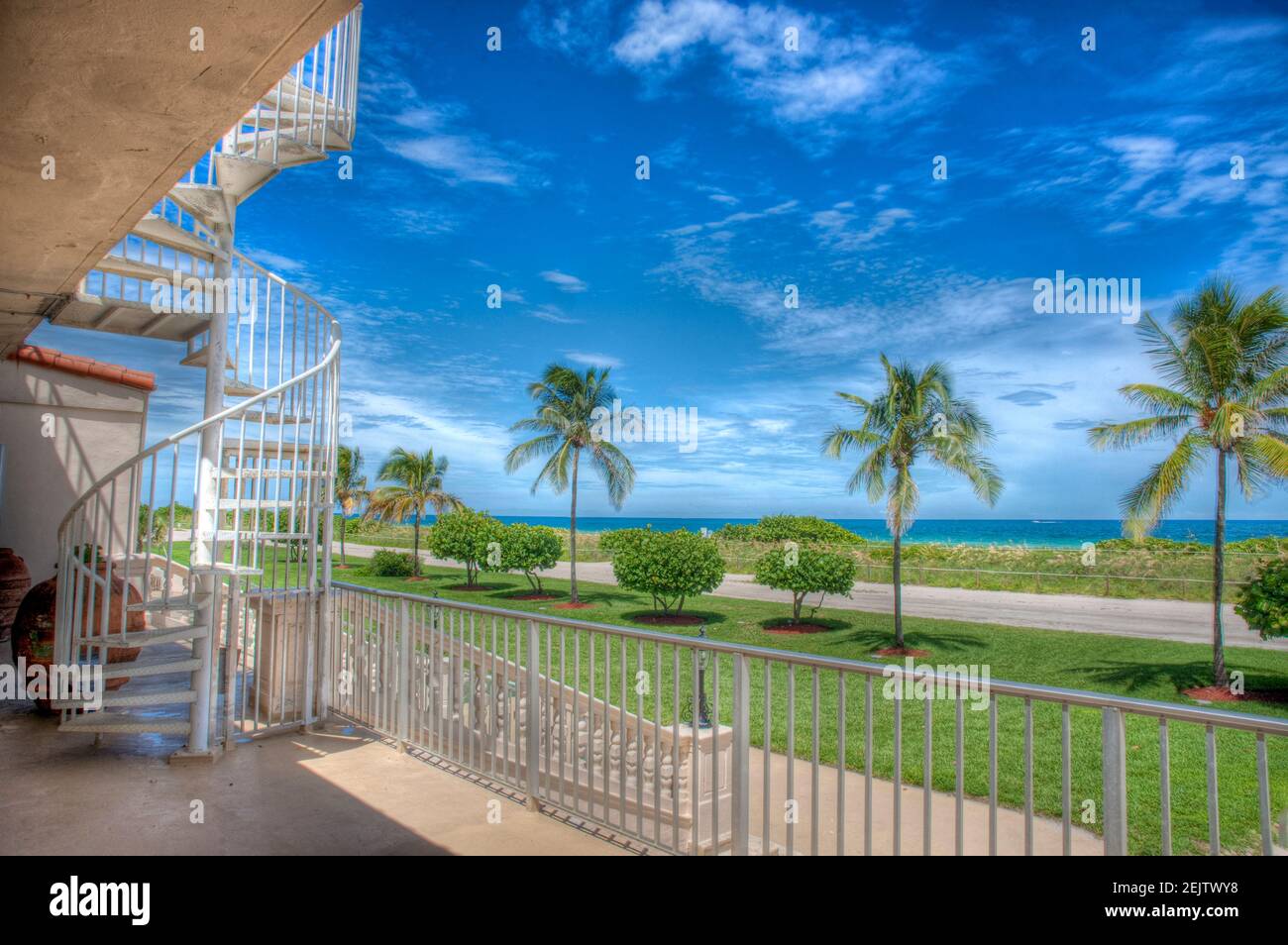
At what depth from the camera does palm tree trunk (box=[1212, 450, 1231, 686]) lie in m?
9.97

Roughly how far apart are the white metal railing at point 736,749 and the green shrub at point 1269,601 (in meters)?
3.46

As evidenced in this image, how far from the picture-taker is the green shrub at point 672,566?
16.2 m

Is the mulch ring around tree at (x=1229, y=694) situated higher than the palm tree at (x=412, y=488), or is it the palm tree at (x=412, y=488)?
the palm tree at (x=412, y=488)

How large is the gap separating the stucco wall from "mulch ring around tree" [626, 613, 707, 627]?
35.4ft

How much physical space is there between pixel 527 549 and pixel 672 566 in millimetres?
6873

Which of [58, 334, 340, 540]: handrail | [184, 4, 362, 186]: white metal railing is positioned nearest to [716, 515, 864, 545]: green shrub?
[184, 4, 362, 186]: white metal railing

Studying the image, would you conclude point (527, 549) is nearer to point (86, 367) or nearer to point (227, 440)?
point (86, 367)

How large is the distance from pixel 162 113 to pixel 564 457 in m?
18.5

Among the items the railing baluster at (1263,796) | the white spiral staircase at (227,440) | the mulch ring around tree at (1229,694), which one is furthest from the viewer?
the mulch ring around tree at (1229,694)

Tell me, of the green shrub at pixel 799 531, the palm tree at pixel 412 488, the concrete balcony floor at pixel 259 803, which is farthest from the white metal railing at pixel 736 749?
the palm tree at pixel 412 488

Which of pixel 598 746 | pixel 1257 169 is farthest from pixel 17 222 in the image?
pixel 1257 169

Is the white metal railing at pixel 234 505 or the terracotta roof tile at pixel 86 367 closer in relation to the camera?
the white metal railing at pixel 234 505

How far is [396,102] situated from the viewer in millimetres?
30672

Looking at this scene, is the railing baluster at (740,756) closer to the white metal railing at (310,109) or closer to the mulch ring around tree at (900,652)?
the white metal railing at (310,109)
